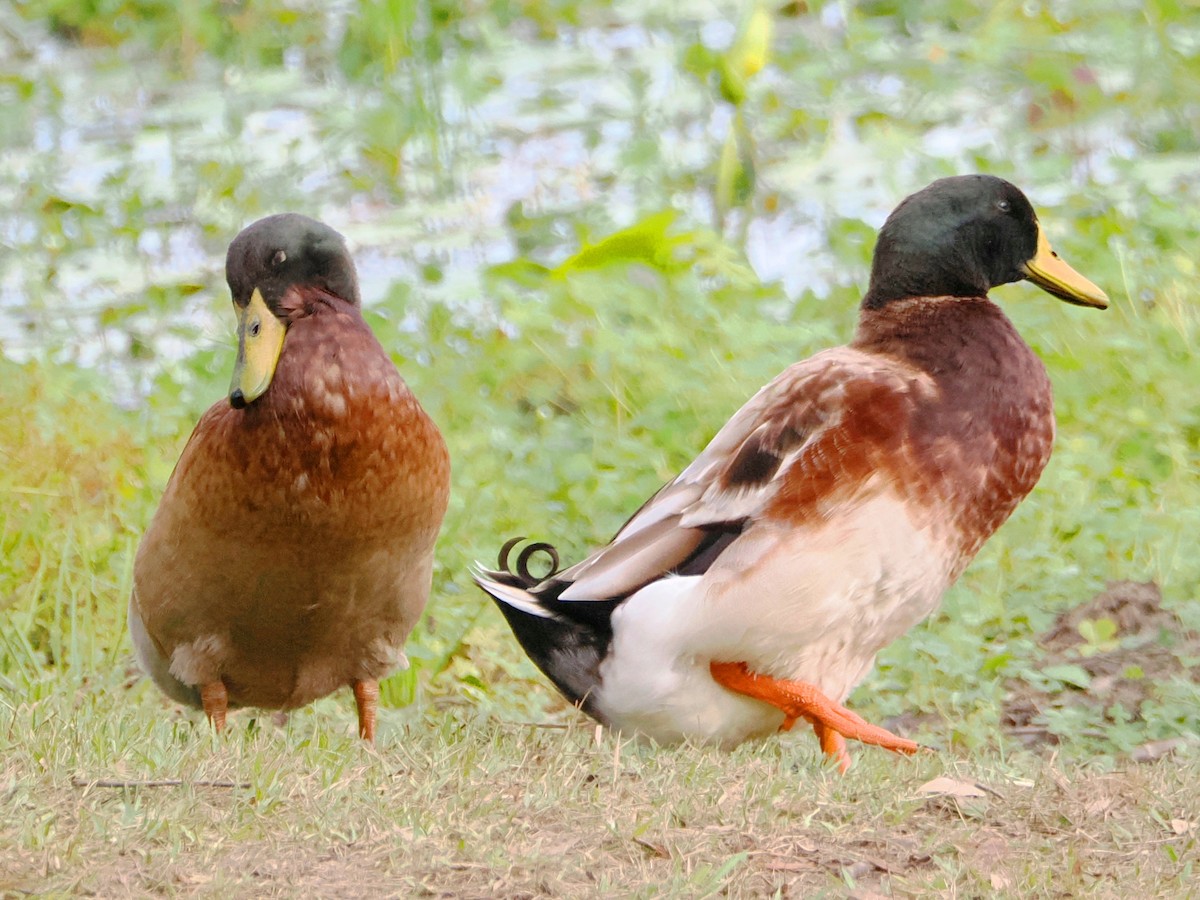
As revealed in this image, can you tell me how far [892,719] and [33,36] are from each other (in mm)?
6350

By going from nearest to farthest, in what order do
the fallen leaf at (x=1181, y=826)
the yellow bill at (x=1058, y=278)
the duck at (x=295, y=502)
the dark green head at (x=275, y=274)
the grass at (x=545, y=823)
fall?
the grass at (x=545, y=823), the fallen leaf at (x=1181, y=826), the duck at (x=295, y=502), the dark green head at (x=275, y=274), the yellow bill at (x=1058, y=278)

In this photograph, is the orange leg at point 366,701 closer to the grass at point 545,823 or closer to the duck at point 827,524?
the duck at point 827,524

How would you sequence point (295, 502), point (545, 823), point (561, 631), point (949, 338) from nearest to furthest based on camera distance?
point (545, 823), point (295, 502), point (949, 338), point (561, 631)

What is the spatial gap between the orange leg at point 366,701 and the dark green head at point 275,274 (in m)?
0.79

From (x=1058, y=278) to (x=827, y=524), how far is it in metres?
0.99

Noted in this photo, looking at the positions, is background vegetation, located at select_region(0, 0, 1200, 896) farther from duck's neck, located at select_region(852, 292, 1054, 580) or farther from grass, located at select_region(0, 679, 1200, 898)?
duck's neck, located at select_region(852, 292, 1054, 580)

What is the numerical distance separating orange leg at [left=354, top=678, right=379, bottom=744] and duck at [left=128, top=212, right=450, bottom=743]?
2.9 inches

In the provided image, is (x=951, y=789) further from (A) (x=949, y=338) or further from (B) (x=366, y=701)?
(B) (x=366, y=701)

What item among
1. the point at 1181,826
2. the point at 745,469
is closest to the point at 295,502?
the point at 745,469

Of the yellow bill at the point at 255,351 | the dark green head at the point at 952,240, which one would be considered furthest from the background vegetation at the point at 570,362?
the dark green head at the point at 952,240

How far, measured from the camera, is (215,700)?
4.03 m

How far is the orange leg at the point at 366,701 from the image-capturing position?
13.5 ft

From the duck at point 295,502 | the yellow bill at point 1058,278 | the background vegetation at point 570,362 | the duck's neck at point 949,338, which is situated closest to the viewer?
the background vegetation at point 570,362

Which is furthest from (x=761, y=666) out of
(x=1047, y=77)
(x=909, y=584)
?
(x=1047, y=77)
